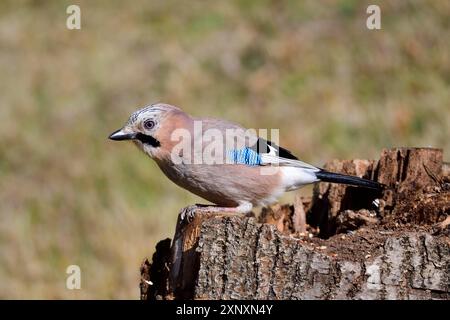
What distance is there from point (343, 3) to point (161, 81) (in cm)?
288

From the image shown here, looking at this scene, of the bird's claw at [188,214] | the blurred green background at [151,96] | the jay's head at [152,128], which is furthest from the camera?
the blurred green background at [151,96]

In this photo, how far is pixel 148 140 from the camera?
6.18 metres

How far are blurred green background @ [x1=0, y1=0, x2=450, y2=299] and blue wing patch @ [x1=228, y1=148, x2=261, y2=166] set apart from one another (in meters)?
2.12

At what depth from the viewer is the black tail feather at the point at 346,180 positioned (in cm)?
601

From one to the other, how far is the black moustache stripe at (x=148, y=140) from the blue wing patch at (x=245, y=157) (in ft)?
1.80

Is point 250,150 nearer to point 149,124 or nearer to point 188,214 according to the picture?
point 149,124

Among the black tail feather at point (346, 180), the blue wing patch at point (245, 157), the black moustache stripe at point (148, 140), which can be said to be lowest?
the black tail feather at point (346, 180)

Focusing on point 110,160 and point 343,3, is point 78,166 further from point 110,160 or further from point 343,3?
point 343,3

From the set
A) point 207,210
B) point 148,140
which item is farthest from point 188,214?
point 148,140

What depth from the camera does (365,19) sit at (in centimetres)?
1142

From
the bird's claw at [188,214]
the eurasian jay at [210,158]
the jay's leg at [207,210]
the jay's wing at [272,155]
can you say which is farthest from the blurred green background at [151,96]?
the bird's claw at [188,214]

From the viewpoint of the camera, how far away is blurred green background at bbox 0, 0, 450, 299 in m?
8.61

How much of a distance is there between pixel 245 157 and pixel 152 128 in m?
0.73

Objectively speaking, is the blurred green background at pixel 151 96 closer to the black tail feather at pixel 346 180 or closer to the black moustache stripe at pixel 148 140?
the black moustache stripe at pixel 148 140
